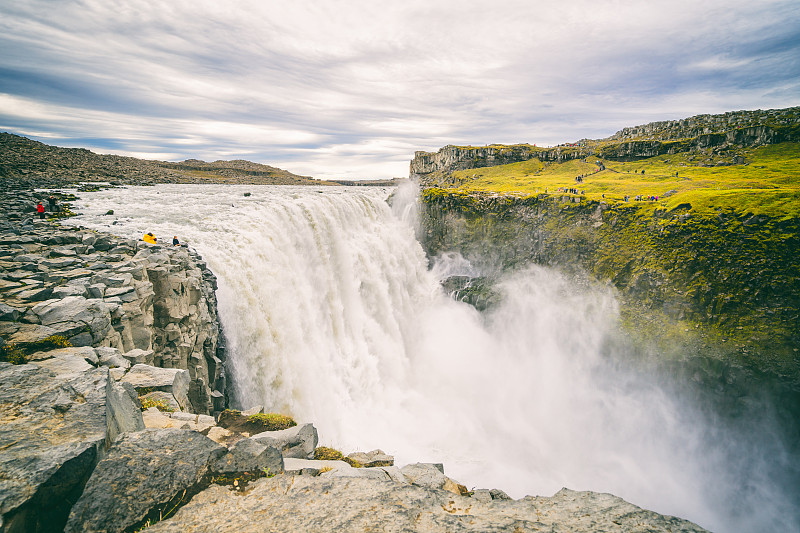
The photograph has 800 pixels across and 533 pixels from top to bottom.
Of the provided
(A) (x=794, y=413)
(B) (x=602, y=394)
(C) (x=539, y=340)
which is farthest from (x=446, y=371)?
(A) (x=794, y=413)

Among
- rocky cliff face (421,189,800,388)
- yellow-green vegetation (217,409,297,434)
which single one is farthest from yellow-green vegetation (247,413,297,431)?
rocky cliff face (421,189,800,388)

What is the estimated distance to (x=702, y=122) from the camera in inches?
3159

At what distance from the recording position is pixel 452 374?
1332 inches

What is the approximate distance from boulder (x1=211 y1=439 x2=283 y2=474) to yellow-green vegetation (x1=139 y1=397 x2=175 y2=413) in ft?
11.1

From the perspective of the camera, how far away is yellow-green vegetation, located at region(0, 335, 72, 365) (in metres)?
6.46

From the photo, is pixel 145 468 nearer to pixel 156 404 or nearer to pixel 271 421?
pixel 156 404

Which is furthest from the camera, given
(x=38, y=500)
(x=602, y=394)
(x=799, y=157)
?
(x=799, y=157)

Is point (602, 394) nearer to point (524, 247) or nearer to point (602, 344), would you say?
point (602, 344)

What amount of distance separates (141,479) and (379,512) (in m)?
3.46

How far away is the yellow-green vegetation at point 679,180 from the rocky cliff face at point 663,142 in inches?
81.4

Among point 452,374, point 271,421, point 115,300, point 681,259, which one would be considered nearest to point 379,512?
point 271,421

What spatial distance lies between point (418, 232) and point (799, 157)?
6156 cm

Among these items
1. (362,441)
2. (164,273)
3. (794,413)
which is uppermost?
(164,273)

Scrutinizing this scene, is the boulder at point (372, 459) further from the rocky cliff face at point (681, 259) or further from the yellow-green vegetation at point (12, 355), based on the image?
the rocky cliff face at point (681, 259)
